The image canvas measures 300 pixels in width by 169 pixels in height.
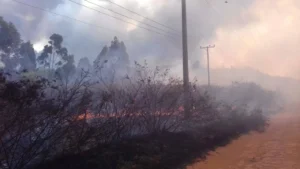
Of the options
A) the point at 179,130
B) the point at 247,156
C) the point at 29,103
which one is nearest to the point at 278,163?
the point at 247,156

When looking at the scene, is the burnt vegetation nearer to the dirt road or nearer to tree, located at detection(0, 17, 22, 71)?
the dirt road

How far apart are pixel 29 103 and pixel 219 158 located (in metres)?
8.62

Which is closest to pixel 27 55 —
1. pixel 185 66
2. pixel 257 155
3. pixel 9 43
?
pixel 9 43

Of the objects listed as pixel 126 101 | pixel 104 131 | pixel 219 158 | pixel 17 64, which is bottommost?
pixel 219 158

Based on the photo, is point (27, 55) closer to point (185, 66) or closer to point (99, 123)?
point (185, 66)

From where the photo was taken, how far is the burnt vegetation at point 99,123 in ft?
25.8

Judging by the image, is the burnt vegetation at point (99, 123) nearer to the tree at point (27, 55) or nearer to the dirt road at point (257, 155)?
the dirt road at point (257, 155)

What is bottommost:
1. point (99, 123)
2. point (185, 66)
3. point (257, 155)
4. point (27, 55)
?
point (257, 155)

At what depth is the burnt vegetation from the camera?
7863 mm

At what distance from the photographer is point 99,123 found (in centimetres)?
1119

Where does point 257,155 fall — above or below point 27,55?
below

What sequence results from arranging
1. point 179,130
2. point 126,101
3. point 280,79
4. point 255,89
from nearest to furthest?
point 126,101 → point 179,130 → point 255,89 → point 280,79

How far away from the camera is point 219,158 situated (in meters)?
13.5

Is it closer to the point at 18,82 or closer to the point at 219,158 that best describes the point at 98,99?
the point at 18,82
